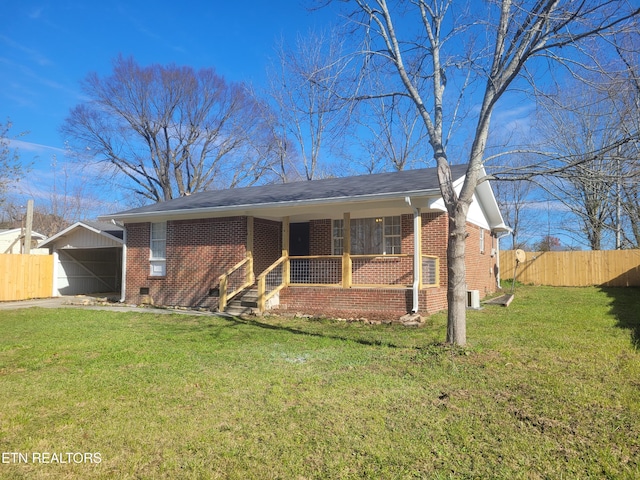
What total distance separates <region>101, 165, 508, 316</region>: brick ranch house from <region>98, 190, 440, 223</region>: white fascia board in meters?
0.03

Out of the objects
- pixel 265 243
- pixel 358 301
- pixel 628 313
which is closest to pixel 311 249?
pixel 265 243

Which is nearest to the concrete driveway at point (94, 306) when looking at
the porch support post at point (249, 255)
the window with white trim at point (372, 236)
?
the porch support post at point (249, 255)

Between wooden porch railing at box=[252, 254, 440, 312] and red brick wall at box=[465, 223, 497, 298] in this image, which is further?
red brick wall at box=[465, 223, 497, 298]

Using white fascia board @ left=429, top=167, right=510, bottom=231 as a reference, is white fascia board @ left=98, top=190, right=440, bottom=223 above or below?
below

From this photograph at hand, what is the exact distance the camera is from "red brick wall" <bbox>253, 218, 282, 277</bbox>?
14219mm

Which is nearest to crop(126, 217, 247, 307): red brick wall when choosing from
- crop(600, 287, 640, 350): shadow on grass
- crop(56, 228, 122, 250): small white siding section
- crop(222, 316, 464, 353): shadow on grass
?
crop(56, 228, 122, 250): small white siding section

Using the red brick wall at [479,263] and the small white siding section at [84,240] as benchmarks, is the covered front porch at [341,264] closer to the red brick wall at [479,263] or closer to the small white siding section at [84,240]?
the red brick wall at [479,263]

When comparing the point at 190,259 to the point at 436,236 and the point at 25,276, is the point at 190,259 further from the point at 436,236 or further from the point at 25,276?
the point at 25,276

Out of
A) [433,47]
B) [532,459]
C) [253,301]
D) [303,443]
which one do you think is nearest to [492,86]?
[433,47]

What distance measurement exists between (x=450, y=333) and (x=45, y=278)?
17.4 meters

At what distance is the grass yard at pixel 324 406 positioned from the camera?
11.4 ft

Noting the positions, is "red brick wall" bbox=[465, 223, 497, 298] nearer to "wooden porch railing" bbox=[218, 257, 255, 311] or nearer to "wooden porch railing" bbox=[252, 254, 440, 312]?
"wooden porch railing" bbox=[252, 254, 440, 312]

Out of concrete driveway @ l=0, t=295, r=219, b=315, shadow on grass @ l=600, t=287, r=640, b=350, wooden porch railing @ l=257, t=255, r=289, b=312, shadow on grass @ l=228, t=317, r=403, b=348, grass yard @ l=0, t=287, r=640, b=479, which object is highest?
wooden porch railing @ l=257, t=255, r=289, b=312

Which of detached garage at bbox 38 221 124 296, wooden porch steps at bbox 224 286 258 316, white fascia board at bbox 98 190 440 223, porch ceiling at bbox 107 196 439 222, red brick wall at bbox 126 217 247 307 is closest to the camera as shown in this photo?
white fascia board at bbox 98 190 440 223
